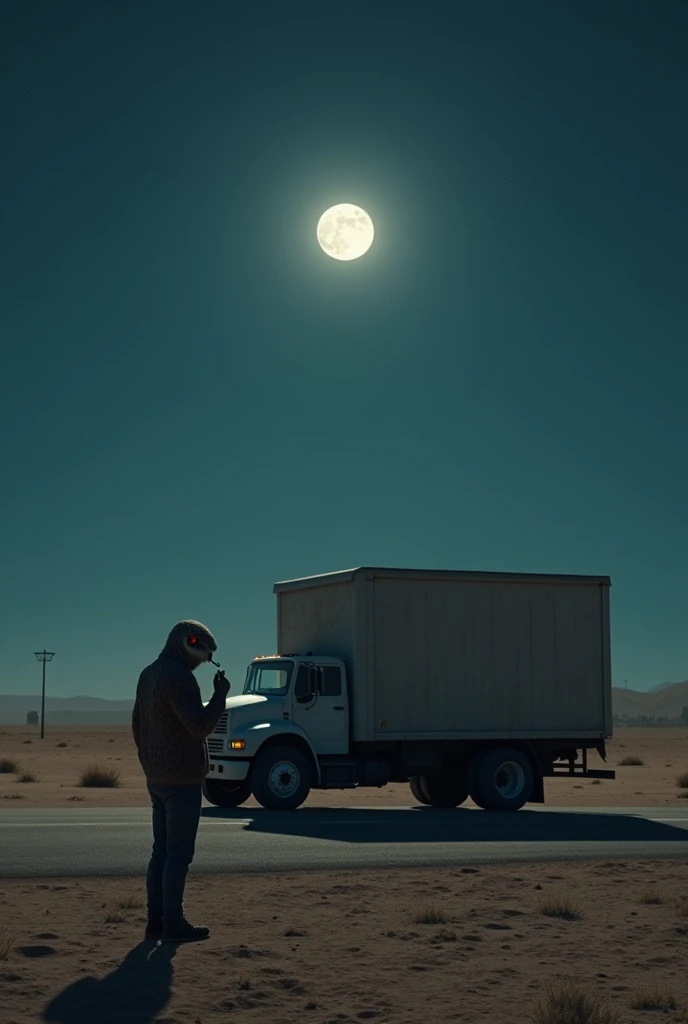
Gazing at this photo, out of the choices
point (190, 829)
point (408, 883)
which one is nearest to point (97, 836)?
point (408, 883)

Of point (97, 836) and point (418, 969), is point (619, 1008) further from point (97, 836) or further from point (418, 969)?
point (97, 836)

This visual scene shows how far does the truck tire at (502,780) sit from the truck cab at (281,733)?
97.0 inches

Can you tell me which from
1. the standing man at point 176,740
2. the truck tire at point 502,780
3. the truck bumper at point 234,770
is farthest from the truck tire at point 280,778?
the standing man at point 176,740

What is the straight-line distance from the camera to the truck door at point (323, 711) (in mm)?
21750

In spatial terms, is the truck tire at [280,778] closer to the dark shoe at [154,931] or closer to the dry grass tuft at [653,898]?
the dry grass tuft at [653,898]

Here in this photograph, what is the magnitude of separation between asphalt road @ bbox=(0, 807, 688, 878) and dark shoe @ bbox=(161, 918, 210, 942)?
3997 millimetres

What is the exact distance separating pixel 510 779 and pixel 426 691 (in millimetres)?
2340

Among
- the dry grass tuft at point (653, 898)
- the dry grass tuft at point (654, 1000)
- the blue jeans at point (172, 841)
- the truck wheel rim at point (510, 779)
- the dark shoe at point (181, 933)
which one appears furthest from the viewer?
the truck wheel rim at point (510, 779)

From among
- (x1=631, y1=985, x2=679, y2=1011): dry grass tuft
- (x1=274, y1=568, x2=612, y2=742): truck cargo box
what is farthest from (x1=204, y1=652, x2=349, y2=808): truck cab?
(x1=631, y1=985, x2=679, y2=1011): dry grass tuft

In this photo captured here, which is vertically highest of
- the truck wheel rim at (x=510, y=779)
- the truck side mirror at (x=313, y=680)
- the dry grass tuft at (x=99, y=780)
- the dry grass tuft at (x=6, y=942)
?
the truck side mirror at (x=313, y=680)

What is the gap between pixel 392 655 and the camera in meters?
22.0

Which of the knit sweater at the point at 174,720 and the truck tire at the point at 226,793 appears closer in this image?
the knit sweater at the point at 174,720

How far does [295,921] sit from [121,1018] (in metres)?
3.17

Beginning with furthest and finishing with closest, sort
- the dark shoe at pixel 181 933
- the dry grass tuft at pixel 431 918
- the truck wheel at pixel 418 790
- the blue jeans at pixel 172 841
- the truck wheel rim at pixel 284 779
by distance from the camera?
1. the truck wheel at pixel 418 790
2. the truck wheel rim at pixel 284 779
3. the dry grass tuft at pixel 431 918
4. the dark shoe at pixel 181 933
5. the blue jeans at pixel 172 841
